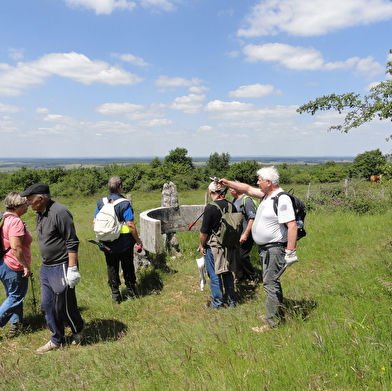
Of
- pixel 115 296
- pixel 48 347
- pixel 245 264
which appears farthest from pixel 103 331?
pixel 245 264

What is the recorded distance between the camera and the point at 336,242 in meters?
7.67

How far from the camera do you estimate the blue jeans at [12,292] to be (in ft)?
14.0

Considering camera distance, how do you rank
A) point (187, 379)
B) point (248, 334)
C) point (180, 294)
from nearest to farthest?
1. point (187, 379)
2. point (248, 334)
3. point (180, 294)

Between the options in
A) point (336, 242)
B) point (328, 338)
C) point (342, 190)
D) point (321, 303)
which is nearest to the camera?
point (328, 338)

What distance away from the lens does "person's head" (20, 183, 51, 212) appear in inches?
142

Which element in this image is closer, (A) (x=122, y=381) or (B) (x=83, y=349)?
(A) (x=122, y=381)

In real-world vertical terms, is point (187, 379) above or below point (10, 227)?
below

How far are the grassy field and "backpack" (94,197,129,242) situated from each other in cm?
127

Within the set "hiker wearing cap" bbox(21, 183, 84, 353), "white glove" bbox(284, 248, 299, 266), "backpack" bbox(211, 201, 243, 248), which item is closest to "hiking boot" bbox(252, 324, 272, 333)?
"white glove" bbox(284, 248, 299, 266)

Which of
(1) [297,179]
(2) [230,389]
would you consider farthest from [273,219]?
(1) [297,179]

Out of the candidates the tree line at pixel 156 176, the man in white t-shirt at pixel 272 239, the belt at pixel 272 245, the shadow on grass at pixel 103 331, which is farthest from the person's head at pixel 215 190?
the tree line at pixel 156 176

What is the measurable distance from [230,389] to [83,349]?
226 cm

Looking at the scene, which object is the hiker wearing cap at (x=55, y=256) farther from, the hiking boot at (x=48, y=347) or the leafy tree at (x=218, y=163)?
the leafy tree at (x=218, y=163)

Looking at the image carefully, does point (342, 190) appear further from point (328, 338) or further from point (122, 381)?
point (122, 381)
